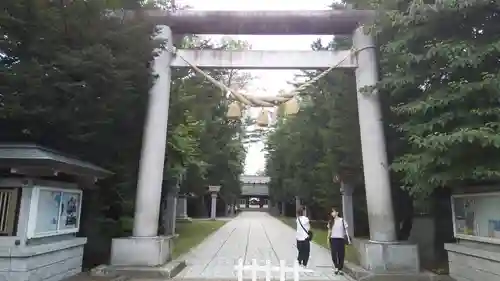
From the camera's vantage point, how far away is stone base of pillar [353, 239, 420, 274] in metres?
9.54

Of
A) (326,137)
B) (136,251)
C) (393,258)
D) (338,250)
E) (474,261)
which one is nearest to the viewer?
(474,261)

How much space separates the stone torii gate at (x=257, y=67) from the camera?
10.0 metres

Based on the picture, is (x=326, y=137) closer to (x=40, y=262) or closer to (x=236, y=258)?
(x=236, y=258)

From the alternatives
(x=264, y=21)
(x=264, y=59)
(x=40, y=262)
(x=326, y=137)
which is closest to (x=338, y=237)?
(x=264, y=59)

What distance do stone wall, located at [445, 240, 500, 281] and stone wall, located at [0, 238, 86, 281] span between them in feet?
27.9

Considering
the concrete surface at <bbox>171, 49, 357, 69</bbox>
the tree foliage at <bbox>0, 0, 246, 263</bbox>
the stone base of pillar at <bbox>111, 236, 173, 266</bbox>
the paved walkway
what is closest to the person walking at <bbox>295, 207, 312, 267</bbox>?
the paved walkway

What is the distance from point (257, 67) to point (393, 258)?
5849 millimetres

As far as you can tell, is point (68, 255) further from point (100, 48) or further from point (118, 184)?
point (100, 48)

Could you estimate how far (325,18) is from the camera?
10859 millimetres

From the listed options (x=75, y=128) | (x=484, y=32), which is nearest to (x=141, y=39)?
(x=75, y=128)

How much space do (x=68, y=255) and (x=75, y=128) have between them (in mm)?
2895

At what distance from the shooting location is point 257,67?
11.0 metres

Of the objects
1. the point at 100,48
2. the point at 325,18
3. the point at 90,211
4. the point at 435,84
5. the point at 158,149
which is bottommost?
the point at 90,211

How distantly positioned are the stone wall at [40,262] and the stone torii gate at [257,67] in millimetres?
1052
